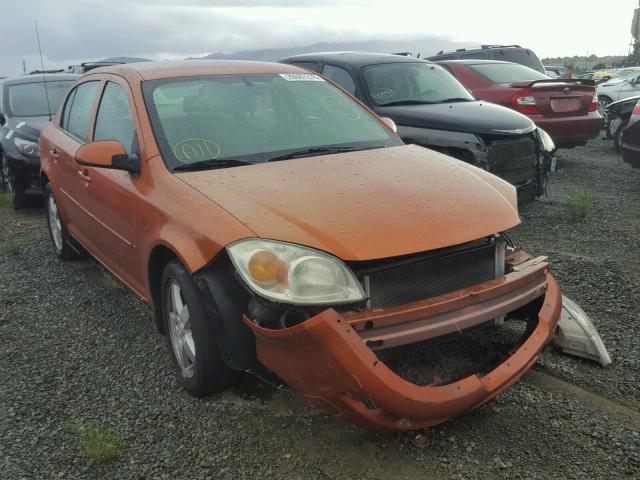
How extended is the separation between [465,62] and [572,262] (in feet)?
18.8

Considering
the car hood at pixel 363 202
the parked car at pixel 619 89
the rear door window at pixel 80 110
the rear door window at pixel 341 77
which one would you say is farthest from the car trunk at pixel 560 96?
the parked car at pixel 619 89

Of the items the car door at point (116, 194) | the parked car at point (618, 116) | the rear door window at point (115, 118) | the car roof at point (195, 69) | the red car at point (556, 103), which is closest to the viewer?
the car door at point (116, 194)

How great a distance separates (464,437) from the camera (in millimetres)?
2734

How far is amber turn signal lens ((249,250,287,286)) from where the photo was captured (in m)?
2.48

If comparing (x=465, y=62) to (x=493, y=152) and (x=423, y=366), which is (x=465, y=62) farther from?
(x=423, y=366)

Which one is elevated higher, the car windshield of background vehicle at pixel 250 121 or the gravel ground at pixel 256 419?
the car windshield of background vehicle at pixel 250 121

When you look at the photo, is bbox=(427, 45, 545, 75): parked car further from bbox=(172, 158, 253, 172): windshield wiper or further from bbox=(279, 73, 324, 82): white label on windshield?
bbox=(172, 158, 253, 172): windshield wiper

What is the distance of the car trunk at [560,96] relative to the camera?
845cm

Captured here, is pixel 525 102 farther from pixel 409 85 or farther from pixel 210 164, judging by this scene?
pixel 210 164

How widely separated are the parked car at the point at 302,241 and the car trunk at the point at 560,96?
17.3 ft

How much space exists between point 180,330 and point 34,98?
658 centimetres

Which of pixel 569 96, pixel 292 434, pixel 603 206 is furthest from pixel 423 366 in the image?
pixel 569 96

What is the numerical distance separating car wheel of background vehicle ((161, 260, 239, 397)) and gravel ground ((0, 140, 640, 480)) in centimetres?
13

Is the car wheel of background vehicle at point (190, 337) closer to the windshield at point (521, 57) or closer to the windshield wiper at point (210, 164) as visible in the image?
the windshield wiper at point (210, 164)
